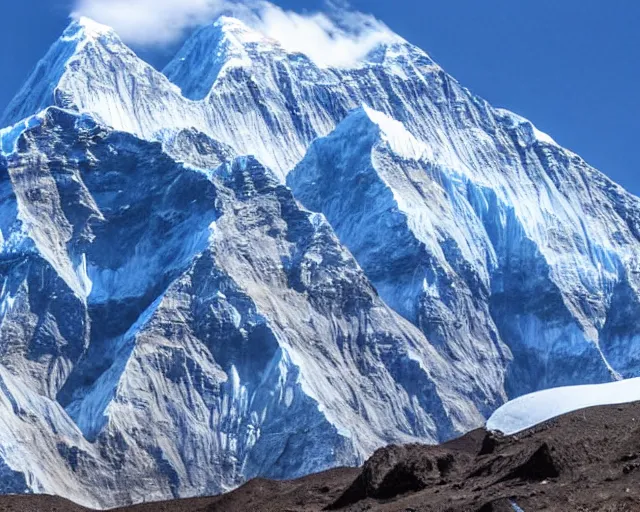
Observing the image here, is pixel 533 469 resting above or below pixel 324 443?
below

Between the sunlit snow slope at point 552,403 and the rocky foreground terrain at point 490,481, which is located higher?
the sunlit snow slope at point 552,403

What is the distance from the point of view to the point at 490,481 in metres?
60.7

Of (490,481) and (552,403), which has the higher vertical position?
(552,403)

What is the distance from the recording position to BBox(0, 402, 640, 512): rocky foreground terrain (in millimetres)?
55031

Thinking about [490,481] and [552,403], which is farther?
[552,403]

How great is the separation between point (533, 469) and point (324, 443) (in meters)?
138

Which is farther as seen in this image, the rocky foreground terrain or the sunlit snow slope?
the sunlit snow slope

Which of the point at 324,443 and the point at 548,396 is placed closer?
the point at 548,396

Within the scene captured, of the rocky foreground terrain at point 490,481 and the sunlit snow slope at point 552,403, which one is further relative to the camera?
the sunlit snow slope at point 552,403

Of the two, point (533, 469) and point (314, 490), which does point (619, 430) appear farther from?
point (314, 490)

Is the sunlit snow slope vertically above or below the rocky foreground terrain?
above

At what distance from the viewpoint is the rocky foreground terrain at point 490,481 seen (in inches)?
2167

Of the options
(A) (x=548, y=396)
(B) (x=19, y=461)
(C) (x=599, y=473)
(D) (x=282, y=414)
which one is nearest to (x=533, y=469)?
(C) (x=599, y=473)

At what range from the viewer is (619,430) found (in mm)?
62906
